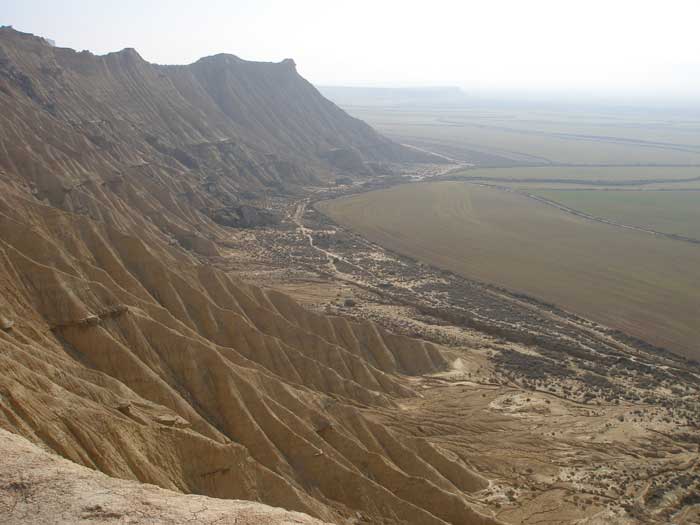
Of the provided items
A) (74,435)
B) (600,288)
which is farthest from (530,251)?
(74,435)

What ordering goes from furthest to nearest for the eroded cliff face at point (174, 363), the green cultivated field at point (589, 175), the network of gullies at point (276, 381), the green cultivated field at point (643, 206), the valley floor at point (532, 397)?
the green cultivated field at point (589, 175) → the green cultivated field at point (643, 206) → the valley floor at point (532, 397) → the eroded cliff face at point (174, 363) → the network of gullies at point (276, 381)

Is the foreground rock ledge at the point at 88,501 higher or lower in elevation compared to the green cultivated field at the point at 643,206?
higher

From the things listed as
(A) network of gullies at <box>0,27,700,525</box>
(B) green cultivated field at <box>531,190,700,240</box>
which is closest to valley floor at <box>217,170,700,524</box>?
(A) network of gullies at <box>0,27,700,525</box>

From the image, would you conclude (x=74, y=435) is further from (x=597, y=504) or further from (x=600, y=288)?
(x=600, y=288)

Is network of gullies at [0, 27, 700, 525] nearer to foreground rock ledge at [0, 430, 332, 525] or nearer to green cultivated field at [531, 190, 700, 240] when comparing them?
foreground rock ledge at [0, 430, 332, 525]

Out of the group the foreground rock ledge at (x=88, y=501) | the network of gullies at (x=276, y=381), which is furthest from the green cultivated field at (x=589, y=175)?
the foreground rock ledge at (x=88, y=501)

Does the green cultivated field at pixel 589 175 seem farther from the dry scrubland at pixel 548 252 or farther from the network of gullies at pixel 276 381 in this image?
the network of gullies at pixel 276 381
